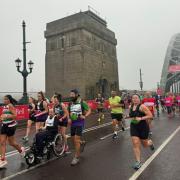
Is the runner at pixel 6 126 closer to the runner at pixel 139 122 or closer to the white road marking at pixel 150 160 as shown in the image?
the runner at pixel 139 122

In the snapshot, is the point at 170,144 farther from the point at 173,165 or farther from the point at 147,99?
the point at 147,99

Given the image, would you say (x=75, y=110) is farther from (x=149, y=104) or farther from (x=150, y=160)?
(x=149, y=104)

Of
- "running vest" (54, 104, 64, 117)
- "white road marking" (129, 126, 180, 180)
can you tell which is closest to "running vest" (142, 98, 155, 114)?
"white road marking" (129, 126, 180, 180)

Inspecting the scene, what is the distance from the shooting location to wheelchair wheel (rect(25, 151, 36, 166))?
25.2ft

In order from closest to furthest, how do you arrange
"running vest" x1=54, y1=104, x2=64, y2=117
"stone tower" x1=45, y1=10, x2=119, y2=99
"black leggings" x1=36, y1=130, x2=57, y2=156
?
"black leggings" x1=36, y1=130, x2=57, y2=156, "running vest" x1=54, y1=104, x2=64, y2=117, "stone tower" x1=45, y1=10, x2=119, y2=99

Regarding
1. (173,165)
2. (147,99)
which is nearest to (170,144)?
(173,165)

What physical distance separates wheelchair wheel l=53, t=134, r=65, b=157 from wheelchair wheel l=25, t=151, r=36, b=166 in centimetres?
77

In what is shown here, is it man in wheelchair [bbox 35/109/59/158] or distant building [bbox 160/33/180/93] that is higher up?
distant building [bbox 160/33/180/93]

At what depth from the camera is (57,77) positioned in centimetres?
5069

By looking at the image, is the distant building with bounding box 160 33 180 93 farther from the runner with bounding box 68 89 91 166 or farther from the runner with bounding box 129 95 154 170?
the runner with bounding box 129 95 154 170

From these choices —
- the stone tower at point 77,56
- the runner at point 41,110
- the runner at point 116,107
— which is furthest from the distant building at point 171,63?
the runner at point 41,110

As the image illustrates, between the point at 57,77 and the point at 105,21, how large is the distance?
15944mm

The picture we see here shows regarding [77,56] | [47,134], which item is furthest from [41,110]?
[77,56]

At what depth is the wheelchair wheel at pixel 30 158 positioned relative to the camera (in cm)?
767
